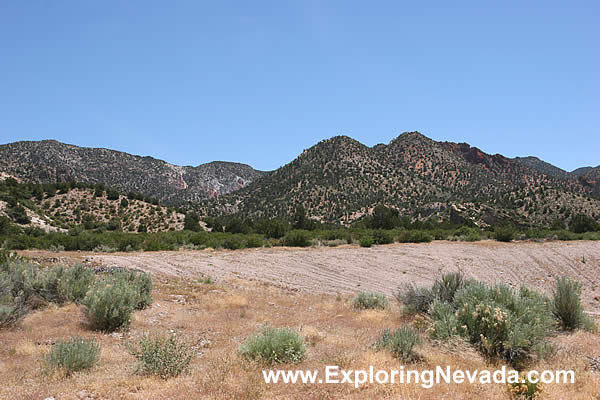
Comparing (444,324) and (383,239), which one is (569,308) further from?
(383,239)

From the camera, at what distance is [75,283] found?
10.5m

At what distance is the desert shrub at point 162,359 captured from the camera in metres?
5.27

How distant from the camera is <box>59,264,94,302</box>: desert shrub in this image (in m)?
10.1

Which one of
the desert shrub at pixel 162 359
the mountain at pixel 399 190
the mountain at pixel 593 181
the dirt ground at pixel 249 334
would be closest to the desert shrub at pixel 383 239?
the dirt ground at pixel 249 334

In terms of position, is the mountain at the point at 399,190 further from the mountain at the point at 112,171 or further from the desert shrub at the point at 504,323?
the desert shrub at the point at 504,323

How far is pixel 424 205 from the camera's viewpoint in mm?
65438

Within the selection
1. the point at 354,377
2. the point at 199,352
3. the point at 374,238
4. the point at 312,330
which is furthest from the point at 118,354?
the point at 374,238

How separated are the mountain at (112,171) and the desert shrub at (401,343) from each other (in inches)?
2915

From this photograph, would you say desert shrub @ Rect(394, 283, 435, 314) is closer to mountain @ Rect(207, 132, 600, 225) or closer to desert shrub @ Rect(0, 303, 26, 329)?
desert shrub @ Rect(0, 303, 26, 329)

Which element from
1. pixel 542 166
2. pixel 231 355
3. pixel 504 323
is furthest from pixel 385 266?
pixel 542 166

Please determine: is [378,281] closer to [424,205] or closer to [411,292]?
[411,292]

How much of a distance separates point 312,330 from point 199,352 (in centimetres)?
223

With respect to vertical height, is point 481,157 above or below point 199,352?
above

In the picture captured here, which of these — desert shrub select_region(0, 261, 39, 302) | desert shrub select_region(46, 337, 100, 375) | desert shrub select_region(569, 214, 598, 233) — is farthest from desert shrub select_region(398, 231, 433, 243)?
desert shrub select_region(46, 337, 100, 375)
